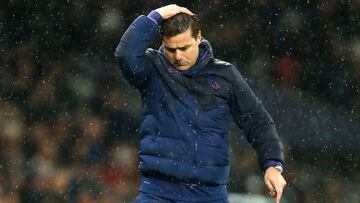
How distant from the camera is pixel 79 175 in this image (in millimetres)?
7223

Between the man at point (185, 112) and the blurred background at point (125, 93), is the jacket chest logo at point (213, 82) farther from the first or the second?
the blurred background at point (125, 93)

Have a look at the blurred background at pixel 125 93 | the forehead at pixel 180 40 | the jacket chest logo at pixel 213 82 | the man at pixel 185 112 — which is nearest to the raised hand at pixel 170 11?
the man at pixel 185 112

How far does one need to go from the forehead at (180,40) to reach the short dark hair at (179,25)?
17 millimetres

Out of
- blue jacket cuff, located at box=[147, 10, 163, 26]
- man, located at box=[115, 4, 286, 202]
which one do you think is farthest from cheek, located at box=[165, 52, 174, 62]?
blue jacket cuff, located at box=[147, 10, 163, 26]

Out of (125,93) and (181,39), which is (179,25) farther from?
(125,93)

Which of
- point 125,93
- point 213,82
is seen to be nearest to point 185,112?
point 213,82

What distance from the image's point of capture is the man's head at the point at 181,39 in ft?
12.6

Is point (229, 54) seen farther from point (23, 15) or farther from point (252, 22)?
point (23, 15)

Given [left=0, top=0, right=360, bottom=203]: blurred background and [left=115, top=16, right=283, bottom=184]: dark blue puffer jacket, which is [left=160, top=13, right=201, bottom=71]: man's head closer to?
[left=115, top=16, right=283, bottom=184]: dark blue puffer jacket

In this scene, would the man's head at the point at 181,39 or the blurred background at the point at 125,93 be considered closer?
the man's head at the point at 181,39

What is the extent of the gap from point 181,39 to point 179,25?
0.07 metres

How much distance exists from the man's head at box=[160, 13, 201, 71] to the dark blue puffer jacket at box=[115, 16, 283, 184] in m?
0.05

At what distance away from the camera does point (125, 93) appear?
750 centimetres

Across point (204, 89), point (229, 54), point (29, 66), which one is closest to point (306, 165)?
point (229, 54)
